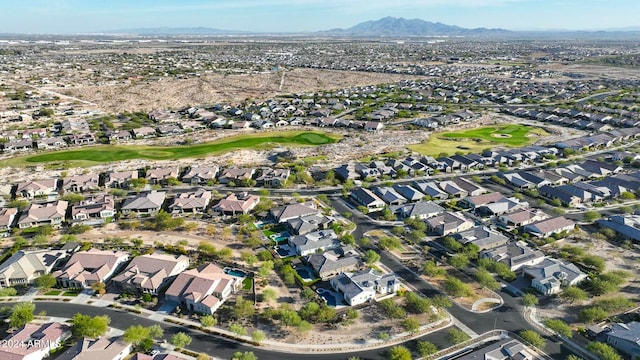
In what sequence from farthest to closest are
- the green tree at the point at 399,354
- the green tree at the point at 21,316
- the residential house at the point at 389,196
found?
the residential house at the point at 389,196 → the green tree at the point at 21,316 → the green tree at the point at 399,354

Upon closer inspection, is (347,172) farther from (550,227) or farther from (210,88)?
(210,88)

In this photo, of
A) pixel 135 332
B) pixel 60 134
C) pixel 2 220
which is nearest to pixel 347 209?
pixel 135 332

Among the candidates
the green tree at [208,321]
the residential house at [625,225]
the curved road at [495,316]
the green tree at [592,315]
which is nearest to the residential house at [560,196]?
the residential house at [625,225]

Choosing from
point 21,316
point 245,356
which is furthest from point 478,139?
point 21,316

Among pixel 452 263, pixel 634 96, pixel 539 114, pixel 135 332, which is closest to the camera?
pixel 135 332

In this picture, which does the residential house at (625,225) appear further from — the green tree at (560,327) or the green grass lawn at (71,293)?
the green grass lawn at (71,293)

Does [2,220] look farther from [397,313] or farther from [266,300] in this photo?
[397,313]

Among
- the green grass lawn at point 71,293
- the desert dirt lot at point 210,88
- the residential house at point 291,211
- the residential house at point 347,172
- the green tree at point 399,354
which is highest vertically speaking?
the desert dirt lot at point 210,88
